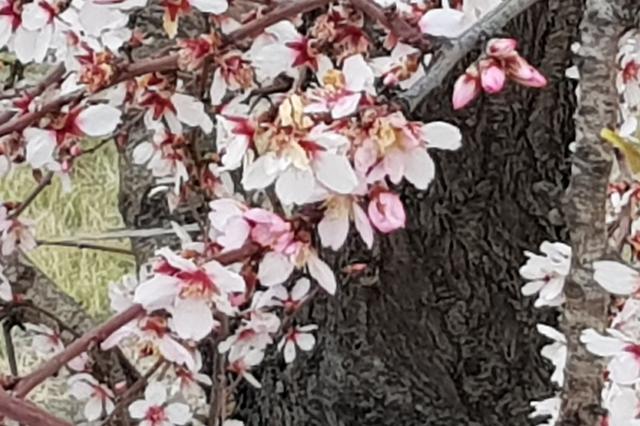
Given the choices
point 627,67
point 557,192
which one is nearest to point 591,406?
point 627,67

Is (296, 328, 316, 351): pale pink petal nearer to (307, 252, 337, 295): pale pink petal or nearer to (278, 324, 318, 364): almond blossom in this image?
(278, 324, 318, 364): almond blossom

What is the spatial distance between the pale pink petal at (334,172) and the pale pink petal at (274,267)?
73 millimetres

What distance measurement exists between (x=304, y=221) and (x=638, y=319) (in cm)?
31

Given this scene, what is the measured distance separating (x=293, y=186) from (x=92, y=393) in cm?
68

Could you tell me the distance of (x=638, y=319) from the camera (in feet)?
3.08

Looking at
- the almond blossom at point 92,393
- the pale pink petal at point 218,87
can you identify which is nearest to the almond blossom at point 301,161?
the pale pink petal at point 218,87

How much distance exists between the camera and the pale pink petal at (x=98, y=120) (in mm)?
975

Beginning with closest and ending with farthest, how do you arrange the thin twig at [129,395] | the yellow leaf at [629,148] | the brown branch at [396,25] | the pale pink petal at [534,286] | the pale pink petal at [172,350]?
the yellow leaf at [629,148] < the brown branch at [396,25] < the pale pink petal at [172,350] < the pale pink petal at [534,286] < the thin twig at [129,395]

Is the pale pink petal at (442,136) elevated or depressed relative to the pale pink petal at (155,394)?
elevated

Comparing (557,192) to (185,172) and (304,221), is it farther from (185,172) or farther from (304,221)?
(304,221)

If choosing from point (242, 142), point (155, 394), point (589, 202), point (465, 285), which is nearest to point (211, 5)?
point (242, 142)

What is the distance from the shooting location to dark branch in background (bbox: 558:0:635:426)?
0.75 metres

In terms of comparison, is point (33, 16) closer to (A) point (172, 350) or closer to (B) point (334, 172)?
(A) point (172, 350)

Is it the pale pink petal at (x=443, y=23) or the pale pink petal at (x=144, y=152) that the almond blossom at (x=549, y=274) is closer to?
the pale pink petal at (x=443, y=23)
